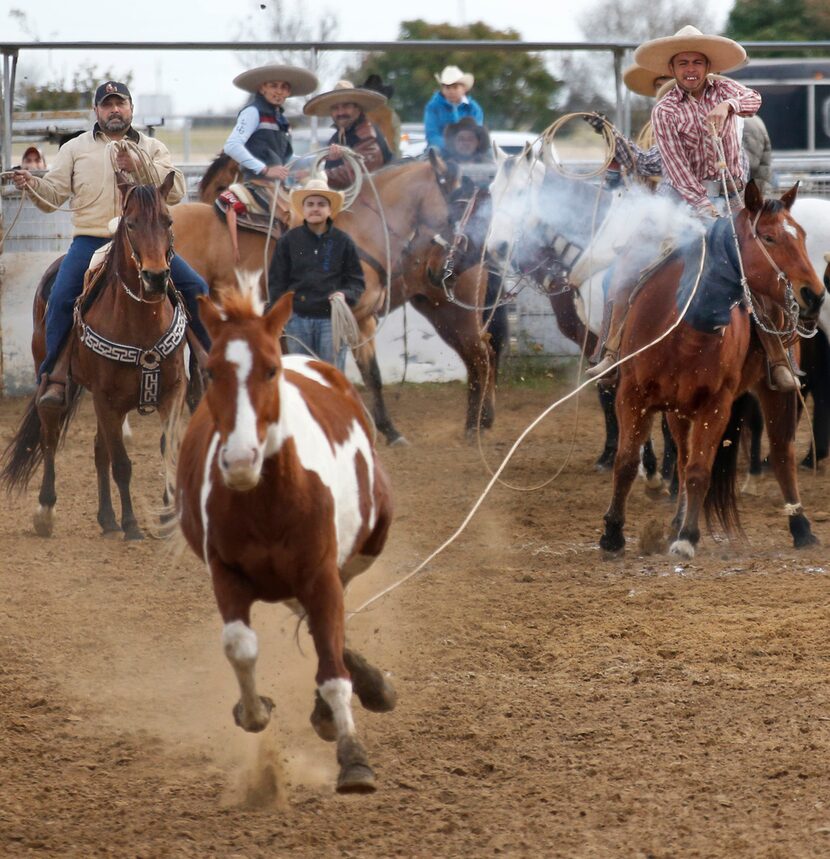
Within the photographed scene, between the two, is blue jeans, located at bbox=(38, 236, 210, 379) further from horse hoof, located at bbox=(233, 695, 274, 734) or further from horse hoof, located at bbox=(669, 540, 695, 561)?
horse hoof, located at bbox=(233, 695, 274, 734)

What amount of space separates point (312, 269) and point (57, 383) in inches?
68.6

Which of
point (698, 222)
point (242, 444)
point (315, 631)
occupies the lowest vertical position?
point (315, 631)

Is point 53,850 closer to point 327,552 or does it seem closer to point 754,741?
point 327,552

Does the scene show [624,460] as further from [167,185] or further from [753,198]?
[167,185]

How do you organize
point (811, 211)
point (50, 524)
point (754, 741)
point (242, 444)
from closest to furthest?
point (242, 444) < point (754, 741) < point (50, 524) < point (811, 211)

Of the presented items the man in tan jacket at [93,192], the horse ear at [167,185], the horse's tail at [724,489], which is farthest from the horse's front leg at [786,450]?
the horse ear at [167,185]

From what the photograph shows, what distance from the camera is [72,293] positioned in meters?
7.88

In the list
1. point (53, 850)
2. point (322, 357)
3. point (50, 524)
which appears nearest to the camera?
point (53, 850)

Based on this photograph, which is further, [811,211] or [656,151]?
[811,211]

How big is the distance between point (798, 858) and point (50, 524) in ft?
18.1

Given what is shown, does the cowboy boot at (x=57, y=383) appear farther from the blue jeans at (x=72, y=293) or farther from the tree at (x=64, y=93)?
the tree at (x=64, y=93)

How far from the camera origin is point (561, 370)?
13383 mm

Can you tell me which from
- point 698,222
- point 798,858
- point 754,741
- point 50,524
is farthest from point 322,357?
point 798,858

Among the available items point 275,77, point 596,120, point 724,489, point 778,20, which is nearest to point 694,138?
point 596,120
